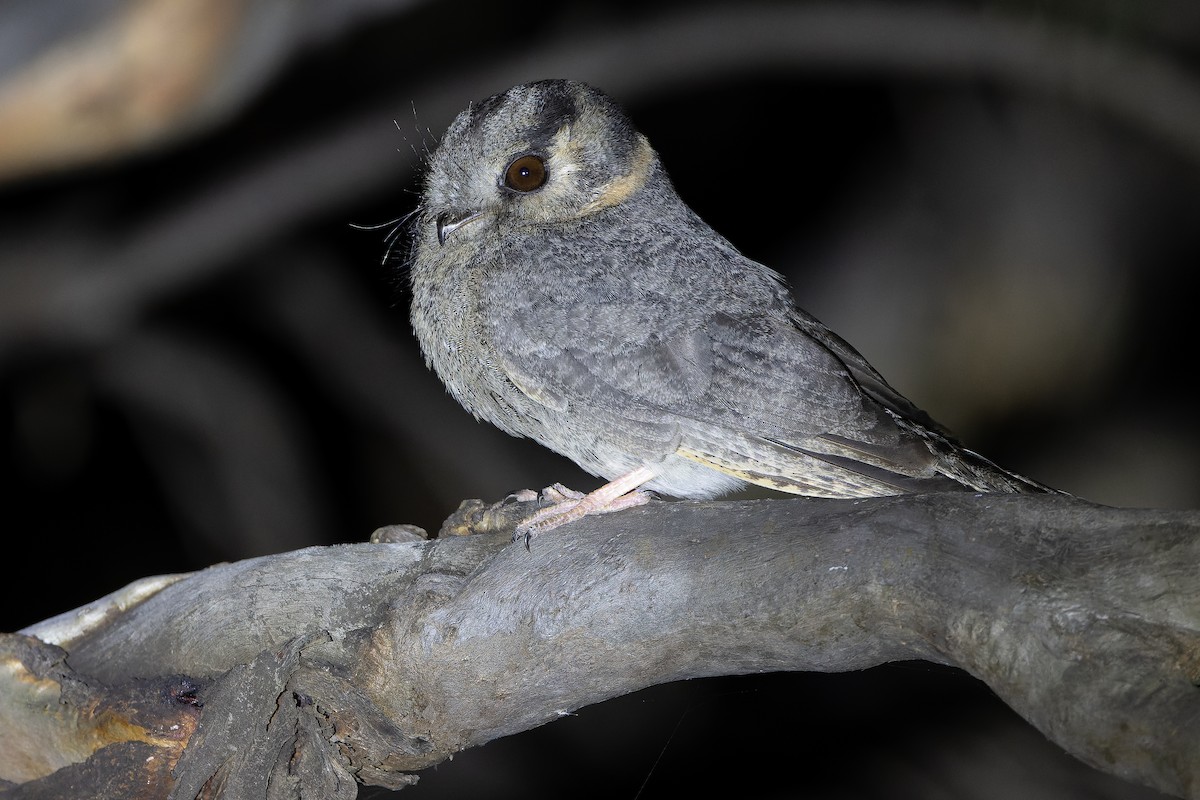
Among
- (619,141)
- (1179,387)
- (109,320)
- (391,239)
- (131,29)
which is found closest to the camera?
(131,29)

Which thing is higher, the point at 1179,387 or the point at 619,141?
the point at 619,141

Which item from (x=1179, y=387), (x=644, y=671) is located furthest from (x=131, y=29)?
(x=1179, y=387)

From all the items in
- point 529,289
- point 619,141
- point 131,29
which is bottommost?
point 529,289

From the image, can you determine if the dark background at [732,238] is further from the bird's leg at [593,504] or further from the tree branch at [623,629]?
the tree branch at [623,629]

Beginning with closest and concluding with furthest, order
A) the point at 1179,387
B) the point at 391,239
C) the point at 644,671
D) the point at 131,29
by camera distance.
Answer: the point at 644,671
the point at 131,29
the point at 391,239
the point at 1179,387

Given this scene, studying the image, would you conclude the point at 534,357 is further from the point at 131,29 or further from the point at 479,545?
the point at 131,29

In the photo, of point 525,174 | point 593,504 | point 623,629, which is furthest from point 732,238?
point 623,629

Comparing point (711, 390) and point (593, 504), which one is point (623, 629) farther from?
point (711, 390)

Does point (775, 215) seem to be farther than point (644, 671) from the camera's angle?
Yes
